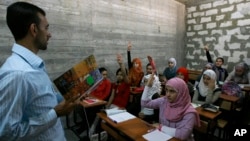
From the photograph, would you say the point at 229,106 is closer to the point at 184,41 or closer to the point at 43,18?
the point at 43,18

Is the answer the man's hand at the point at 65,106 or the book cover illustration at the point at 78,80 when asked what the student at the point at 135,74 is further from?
the man's hand at the point at 65,106

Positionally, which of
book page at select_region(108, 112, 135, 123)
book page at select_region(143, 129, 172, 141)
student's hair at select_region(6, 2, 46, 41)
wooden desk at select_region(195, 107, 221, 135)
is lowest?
wooden desk at select_region(195, 107, 221, 135)

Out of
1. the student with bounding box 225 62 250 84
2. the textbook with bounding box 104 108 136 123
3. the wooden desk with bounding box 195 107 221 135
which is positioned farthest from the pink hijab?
the student with bounding box 225 62 250 84

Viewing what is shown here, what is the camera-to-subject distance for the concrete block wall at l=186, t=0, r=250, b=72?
5.15 meters

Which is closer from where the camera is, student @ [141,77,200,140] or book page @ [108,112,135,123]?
student @ [141,77,200,140]

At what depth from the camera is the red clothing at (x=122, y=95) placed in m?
3.31

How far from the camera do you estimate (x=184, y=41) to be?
21.6 ft

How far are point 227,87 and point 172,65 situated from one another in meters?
1.53

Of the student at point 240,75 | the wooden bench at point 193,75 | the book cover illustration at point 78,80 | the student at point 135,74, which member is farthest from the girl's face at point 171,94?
the wooden bench at point 193,75

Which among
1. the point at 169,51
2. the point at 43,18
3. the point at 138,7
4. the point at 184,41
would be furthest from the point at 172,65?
the point at 43,18

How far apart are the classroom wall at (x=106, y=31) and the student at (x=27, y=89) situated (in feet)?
7.43

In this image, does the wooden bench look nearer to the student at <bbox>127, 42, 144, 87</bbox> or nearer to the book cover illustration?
the student at <bbox>127, 42, 144, 87</bbox>

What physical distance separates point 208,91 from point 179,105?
4.50 ft

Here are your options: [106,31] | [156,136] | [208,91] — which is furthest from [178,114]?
[106,31]
